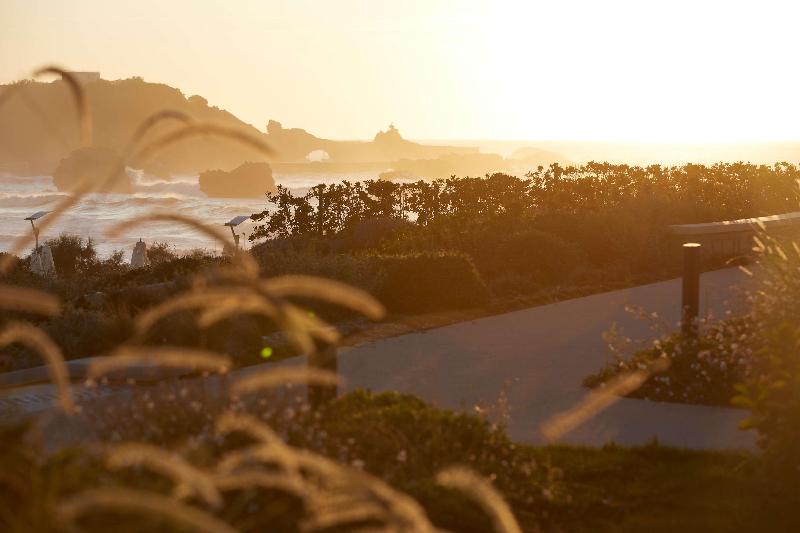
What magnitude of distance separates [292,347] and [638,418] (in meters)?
3.93

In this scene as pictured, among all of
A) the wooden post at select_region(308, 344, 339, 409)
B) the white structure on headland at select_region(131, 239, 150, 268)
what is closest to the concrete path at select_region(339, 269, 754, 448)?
the wooden post at select_region(308, 344, 339, 409)

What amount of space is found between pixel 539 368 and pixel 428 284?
337cm

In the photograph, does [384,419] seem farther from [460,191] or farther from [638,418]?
[460,191]

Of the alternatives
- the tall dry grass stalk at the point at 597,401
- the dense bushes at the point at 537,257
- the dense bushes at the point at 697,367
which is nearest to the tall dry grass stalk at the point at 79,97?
the tall dry grass stalk at the point at 597,401

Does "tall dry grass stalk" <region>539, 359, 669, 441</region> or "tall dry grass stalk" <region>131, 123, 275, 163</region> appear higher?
"tall dry grass stalk" <region>131, 123, 275, 163</region>

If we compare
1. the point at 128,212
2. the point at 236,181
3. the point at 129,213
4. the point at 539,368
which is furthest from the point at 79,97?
the point at 236,181

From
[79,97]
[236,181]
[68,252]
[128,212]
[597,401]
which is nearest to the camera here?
[79,97]

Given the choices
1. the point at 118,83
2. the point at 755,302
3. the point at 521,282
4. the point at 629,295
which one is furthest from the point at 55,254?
the point at 118,83

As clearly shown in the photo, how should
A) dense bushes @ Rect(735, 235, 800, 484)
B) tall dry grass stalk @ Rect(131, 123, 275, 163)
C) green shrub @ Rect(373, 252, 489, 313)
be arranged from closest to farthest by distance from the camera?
1. tall dry grass stalk @ Rect(131, 123, 275, 163)
2. dense bushes @ Rect(735, 235, 800, 484)
3. green shrub @ Rect(373, 252, 489, 313)

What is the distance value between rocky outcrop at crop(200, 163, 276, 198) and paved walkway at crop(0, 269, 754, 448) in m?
128

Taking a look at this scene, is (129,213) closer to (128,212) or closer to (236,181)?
(128,212)

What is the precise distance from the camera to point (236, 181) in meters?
140

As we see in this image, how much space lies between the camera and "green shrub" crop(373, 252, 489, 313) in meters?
12.6

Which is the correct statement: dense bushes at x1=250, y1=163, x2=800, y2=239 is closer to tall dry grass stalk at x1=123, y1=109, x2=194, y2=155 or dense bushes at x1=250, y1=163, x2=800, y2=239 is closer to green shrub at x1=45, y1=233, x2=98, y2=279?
green shrub at x1=45, y1=233, x2=98, y2=279
